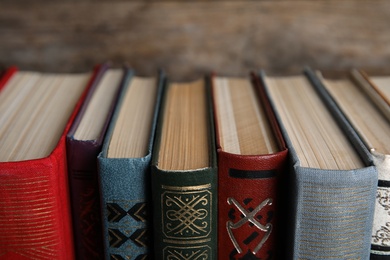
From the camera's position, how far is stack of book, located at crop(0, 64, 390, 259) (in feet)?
2.03

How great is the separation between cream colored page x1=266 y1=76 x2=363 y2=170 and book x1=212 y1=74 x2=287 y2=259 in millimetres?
28

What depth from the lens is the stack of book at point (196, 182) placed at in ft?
2.03

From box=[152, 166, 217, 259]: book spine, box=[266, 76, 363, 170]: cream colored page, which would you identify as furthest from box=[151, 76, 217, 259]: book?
box=[266, 76, 363, 170]: cream colored page

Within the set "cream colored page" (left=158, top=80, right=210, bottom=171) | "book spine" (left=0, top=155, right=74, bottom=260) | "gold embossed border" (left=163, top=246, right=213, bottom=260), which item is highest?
"cream colored page" (left=158, top=80, right=210, bottom=171)

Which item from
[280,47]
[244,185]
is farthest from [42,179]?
[280,47]

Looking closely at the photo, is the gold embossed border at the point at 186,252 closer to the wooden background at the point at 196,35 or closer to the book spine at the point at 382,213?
the book spine at the point at 382,213

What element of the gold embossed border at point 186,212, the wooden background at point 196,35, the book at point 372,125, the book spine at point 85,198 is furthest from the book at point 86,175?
the book at point 372,125

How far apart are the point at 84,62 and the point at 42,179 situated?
372 mm

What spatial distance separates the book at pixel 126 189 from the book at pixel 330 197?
0.17 meters

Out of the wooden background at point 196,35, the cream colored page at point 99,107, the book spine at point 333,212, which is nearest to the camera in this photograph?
the book spine at point 333,212

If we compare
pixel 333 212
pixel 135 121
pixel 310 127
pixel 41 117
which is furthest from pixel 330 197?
pixel 41 117

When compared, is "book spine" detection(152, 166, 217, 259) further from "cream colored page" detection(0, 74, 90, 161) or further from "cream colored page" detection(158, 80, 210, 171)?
"cream colored page" detection(0, 74, 90, 161)

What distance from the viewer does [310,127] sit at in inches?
28.4

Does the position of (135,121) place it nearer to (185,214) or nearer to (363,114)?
(185,214)
